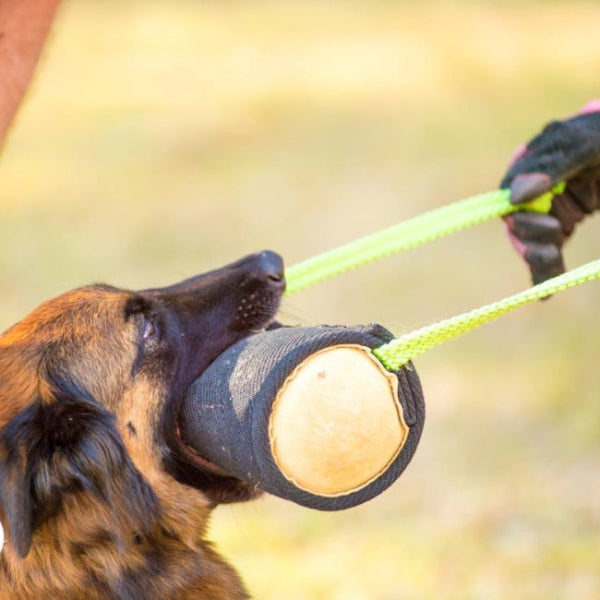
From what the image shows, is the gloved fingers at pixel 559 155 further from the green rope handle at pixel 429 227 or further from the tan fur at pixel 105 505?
the tan fur at pixel 105 505

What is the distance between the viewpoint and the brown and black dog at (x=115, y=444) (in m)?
2.59

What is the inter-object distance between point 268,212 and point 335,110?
98.4 inches

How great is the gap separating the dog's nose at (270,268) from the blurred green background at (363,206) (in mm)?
322

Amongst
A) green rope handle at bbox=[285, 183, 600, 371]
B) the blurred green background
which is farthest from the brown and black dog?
the blurred green background

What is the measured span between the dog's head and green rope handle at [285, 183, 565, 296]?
205 millimetres

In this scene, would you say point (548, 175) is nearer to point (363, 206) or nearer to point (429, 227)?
point (429, 227)

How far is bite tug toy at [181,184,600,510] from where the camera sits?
2.43 meters

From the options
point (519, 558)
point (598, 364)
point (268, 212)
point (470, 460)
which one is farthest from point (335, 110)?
point (519, 558)

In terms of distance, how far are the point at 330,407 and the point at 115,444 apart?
1.80 feet

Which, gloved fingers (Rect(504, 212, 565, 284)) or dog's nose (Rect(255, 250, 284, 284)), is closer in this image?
gloved fingers (Rect(504, 212, 565, 284))

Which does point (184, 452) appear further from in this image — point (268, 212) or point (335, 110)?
point (335, 110)

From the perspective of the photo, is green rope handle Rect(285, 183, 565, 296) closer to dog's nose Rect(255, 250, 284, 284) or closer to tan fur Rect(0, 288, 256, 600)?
dog's nose Rect(255, 250, 284, 284)

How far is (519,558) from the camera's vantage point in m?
Answer: 4.64

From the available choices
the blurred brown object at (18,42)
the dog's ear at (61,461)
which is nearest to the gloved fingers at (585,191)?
the dog's ear at (61,461)
